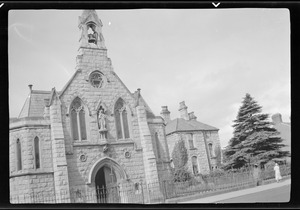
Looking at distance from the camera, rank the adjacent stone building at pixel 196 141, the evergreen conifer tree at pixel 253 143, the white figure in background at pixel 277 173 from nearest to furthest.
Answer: the white figure in background at pixel 277 173 → the adjacent stone building at pixel 196 141 → the evergreen conifer tree at pixel 253 143

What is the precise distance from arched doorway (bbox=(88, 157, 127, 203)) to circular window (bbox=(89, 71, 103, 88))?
2.75 m

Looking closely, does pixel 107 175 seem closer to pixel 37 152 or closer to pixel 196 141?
pixel 37 152

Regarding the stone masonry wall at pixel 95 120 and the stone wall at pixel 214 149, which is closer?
the stone masonry wall at pixel 95 120

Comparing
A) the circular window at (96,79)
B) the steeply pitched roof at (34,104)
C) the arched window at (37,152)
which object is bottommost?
the arched window at (37,152)

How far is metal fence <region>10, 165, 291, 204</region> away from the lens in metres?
Result: 9.84

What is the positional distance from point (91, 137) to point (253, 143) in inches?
274

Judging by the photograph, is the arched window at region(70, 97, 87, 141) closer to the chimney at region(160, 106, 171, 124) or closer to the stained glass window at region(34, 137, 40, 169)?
the stained glass window at region(34, 137, 40, 169)

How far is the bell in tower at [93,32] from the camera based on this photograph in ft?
33.8

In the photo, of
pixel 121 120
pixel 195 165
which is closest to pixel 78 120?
pixel 121 120

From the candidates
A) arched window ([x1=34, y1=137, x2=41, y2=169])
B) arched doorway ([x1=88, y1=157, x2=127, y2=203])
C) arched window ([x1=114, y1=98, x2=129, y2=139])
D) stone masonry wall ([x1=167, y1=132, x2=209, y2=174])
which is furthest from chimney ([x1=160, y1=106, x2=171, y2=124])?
arched window ([x1=34, y1=137, x2=41, y2=169])

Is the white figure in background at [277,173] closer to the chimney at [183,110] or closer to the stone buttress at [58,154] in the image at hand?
the chimney at [183,110]

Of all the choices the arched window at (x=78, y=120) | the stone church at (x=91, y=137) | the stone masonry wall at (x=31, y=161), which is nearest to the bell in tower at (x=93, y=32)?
the stone church at (x=91, y=137)

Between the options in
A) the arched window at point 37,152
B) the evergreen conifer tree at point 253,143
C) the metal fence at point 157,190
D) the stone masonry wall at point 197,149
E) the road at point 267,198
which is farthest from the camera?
the evergreen conifer tree at point 253,143
